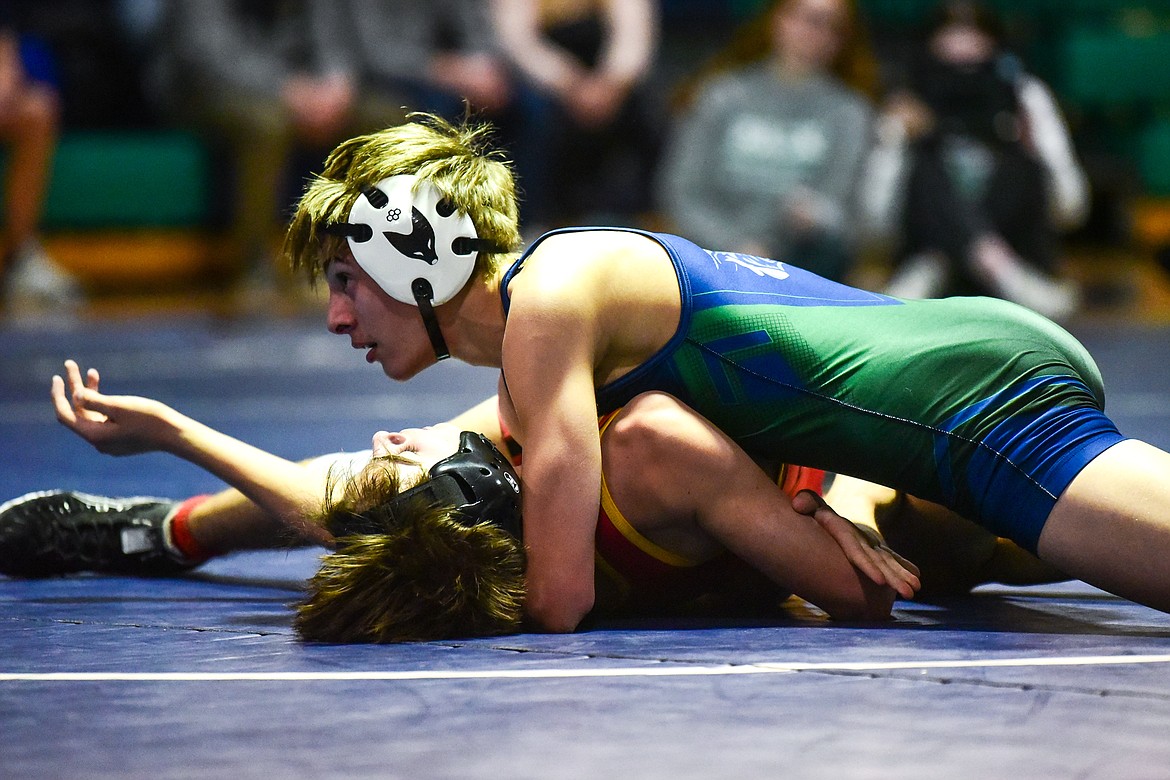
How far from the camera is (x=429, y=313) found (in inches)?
120

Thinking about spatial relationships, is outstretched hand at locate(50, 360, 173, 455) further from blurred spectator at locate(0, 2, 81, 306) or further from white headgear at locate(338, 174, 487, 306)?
blurred spectator at locate(0, 2, 81, 306)

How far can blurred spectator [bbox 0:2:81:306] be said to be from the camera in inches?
371

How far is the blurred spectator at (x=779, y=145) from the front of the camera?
778cm

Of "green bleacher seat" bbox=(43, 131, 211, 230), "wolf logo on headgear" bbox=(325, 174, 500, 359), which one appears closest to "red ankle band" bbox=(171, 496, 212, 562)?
"wolf logo on headgear" bbox=(325, 174, 500, 359)

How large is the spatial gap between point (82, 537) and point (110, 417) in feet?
1.32

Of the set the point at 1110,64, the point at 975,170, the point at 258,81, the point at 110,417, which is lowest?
the point at 110,417

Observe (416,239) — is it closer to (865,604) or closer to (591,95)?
(865,604)

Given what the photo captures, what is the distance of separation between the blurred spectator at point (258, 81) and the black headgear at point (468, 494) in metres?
7.14

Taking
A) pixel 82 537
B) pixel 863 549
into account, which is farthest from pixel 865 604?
pixel 82 537

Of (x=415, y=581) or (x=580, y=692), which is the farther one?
(x=415, y=581)

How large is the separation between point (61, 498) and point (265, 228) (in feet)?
21.8

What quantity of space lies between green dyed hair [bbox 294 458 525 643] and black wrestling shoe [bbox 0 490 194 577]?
0.83 meters

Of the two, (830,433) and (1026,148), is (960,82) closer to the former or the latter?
(1026,148)

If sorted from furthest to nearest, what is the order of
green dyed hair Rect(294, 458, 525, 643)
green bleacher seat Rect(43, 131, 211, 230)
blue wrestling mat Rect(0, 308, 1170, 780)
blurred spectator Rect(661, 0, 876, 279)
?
1. green bleacher seat Rect(43, 131, 211, 230)
2. blurred spectator Rect(661, 0, 876, 279)
3. green dyed hair Rect(294, 458, 525, 643)
4. blue wrestling mat Rect(0, 308, 1170, 780)
